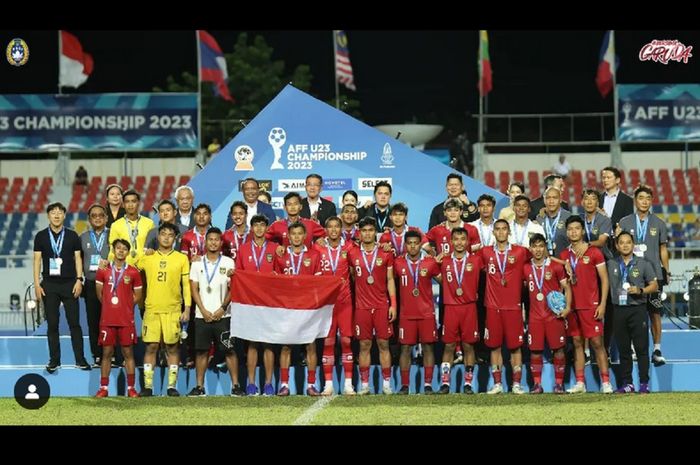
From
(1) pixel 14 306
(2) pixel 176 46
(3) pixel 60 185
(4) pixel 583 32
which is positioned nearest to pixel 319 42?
(2) pixel 176 46

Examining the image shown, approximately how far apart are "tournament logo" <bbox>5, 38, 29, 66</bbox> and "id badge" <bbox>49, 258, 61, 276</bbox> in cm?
1698

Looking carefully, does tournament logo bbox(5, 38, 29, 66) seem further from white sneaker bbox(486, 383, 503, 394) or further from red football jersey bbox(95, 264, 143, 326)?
white sneaker bbox(486, 383, 503, 394)

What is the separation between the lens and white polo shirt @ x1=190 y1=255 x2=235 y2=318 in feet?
36.2

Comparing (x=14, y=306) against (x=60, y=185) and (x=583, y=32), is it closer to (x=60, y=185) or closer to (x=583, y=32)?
(x=60, y=185)

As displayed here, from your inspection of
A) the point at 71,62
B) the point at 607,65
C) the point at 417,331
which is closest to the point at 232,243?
the point at 417,331

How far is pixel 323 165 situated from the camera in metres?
14.2

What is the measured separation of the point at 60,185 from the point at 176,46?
8.59 meters

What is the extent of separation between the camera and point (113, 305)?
1102cm

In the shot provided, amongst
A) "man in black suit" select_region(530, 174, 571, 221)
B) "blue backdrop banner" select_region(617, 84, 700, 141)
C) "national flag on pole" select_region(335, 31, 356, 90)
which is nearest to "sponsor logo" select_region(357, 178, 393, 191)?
"man in black suit" select_region(530, 174, 571, 221)

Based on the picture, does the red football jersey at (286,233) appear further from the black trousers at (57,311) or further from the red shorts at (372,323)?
the black trousers at (57,311)

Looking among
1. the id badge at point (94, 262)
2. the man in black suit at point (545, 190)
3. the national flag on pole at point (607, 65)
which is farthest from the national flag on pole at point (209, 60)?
the man in black suit at point (545, 190)

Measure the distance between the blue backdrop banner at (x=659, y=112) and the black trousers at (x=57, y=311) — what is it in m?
14.9

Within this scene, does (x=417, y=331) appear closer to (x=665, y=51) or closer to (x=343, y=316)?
(x=343, y=316)

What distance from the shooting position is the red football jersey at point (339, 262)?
11.0 m
